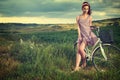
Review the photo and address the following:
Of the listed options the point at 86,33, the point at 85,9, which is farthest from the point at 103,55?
A: the point at 85,9

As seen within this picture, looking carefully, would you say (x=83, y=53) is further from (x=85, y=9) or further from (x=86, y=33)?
(x=85, y=9)

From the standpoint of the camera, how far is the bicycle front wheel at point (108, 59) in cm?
620

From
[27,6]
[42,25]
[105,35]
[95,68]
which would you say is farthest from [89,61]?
[27,6]

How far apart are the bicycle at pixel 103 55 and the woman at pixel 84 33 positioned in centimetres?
9

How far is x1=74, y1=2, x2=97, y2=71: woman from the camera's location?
20.4 feet

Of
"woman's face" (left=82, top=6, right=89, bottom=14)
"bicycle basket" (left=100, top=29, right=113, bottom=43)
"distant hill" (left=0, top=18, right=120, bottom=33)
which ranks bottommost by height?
"bicycle basket" (left=100, top=29, right=113, bottom=43)

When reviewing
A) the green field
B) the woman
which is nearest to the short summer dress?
the woman

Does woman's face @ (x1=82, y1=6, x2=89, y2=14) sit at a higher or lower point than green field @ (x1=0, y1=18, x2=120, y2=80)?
higher

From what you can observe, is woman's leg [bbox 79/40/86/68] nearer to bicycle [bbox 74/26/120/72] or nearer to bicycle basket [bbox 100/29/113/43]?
bicycle [bbox 74/26/120/72]

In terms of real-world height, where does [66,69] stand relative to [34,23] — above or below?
below

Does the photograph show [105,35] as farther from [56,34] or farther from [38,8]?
[38,8]

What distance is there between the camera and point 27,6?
6.34 m

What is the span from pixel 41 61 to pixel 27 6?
1.13 m

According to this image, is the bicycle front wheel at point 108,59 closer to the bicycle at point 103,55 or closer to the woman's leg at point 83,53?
the bicycle at point 103,55
